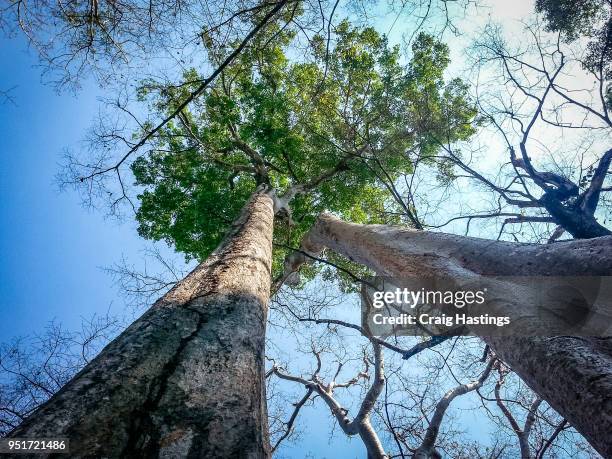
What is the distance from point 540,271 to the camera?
2.72 metres

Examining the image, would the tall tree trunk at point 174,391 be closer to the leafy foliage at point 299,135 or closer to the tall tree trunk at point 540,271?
the tall tree trunk at point 540,271

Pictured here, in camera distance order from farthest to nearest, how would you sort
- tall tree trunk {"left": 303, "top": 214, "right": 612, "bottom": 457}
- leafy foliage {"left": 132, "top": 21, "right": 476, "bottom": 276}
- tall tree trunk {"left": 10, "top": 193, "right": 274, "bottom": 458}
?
leafy foliage {"left": 132, "top": 21, "right": 476, "bottom": 276} → tall tree trunk {"left": 303, "top": 214, "right": 612, "bottom": 457} → tall tree trunk {"left": 10, "top": 193, "right": 274, "bottom": 458}

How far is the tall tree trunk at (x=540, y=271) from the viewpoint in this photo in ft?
Answer: 4.79

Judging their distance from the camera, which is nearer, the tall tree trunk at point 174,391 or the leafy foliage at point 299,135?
the tall tree trunk at point 174,391

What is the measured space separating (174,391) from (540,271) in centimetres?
285

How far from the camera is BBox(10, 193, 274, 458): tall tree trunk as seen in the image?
86 cm

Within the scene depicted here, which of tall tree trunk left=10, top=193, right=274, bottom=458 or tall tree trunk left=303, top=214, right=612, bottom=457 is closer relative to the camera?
tall tree trunk left=10, top=193, right=274, bottom=458

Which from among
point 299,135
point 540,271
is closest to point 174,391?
point 540,271

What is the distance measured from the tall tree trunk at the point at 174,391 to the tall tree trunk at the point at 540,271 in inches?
55.2

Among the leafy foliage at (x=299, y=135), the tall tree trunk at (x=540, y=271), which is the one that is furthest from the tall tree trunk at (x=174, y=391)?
the leafy foliage at (x=299, y=135)

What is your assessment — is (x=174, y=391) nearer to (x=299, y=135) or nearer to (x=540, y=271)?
(x=540, y=271)

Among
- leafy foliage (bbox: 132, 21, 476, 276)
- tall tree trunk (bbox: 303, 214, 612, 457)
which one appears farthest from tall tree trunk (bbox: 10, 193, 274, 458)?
leafy foliage (bbox: 132, 21, 476, 276)

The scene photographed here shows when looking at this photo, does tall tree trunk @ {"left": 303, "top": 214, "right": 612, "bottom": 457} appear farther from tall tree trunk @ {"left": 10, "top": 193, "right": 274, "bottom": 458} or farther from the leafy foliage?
the leafy foliage

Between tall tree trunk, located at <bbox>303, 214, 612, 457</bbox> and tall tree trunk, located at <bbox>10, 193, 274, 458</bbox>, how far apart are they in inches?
55.2
